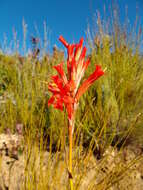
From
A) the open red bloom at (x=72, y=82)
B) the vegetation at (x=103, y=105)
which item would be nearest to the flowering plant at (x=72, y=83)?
the open red bloom at (x=72, y=82)

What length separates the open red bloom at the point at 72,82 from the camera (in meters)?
0.66

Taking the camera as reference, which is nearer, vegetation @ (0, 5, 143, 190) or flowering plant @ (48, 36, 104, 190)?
A: flowering plant @ (48, 36, 104, 190)

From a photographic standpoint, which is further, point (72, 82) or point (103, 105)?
point (103, 105)

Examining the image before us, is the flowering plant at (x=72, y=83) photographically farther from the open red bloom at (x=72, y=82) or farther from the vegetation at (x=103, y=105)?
the vegetation at (x=103, y=105)

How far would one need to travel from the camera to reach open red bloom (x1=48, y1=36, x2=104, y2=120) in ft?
→ 2.16

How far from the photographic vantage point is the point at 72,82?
659 millimetres

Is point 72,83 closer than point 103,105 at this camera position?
Yes

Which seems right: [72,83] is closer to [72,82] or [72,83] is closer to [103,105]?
[72,82]

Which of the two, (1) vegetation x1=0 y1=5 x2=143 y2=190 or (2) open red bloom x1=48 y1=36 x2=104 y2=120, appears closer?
(2) open red bloom x1=48 y1=36 x2=104 y2=120

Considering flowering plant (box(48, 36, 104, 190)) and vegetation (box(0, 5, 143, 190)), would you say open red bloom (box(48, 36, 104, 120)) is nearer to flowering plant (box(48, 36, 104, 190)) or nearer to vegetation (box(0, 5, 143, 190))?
flowering plant (box(48, 36, 104, 190))

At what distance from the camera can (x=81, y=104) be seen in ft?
5.75

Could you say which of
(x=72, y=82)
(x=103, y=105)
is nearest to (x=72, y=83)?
(x=72, y=82)

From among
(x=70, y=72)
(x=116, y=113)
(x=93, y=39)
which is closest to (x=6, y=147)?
(x=116, y=113)

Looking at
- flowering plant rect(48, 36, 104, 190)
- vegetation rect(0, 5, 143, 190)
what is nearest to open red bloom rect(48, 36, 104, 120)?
flowering plant rect(48, 36, 104, 190)
